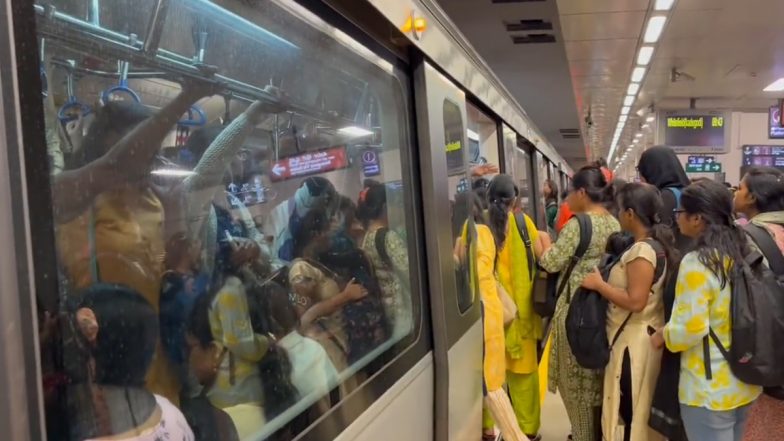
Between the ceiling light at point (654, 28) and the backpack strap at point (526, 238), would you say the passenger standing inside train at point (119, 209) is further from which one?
the ceiling light at point (654, 28)

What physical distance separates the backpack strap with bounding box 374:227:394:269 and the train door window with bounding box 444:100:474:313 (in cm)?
47

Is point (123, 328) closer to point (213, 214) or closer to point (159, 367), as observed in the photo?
point (159, 367)

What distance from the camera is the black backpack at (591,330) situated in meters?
2.79

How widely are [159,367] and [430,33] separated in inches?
56.2

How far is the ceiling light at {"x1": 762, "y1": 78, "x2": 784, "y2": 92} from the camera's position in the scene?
10.1 metres

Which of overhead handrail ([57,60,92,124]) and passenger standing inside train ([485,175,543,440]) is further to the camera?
passenger standing inside train ([485,175,543,440])

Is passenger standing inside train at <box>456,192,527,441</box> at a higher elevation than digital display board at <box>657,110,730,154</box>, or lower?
lower

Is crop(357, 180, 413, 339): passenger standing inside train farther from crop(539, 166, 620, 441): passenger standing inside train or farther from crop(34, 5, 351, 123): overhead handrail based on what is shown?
crop(539, 166, 620, 441): passenger standing inside train

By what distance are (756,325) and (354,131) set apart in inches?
60.1

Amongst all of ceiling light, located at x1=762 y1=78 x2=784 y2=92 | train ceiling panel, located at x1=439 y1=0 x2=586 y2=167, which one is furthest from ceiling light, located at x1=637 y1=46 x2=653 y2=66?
ceiling light, located at x1=762 y1=78 x2=784 y2=92

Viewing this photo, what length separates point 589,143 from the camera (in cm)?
2116

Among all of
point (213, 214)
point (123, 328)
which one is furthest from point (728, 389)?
point (123, 328)

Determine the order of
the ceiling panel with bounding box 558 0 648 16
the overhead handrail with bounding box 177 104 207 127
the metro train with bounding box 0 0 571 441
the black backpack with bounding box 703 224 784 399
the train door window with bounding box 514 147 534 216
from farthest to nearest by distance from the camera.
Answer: the ceiling panel with bounding box 558 0 648 16, the train door window with bounding box 514 147 534 216, the black backpack with bounding box 703 224 784 399, the overhead handrail with bounding box 177 104 207 127, the metro train with bounding box 0 0 571 441

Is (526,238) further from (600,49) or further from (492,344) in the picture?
(600,49)
